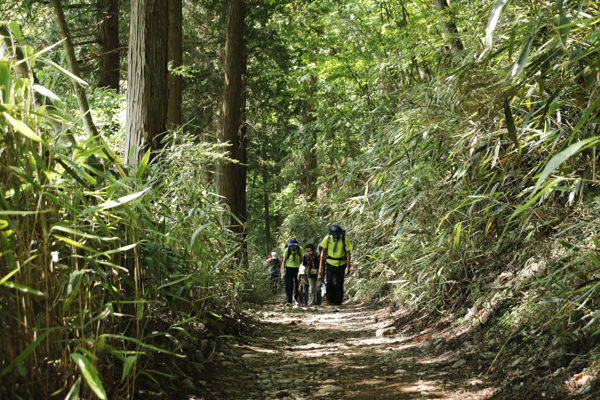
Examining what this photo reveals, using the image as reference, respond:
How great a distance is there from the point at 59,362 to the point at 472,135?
334 cm

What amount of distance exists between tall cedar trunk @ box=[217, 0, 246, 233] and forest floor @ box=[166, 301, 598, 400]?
5.34 metres

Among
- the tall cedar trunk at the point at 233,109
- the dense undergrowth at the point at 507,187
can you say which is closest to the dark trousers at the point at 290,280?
the tall cedar trunk at the point at 233,109

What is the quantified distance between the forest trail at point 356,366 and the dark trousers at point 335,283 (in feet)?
10.7

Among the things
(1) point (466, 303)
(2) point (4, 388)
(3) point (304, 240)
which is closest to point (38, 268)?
(2) point (4, 388)

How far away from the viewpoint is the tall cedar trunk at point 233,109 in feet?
37.9

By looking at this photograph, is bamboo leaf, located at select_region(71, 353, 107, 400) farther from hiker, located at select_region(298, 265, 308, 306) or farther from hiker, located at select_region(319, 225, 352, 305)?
hiker, located at select_region(298, 265, 308, 306)

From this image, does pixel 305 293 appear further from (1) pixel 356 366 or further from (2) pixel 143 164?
(2) pixel 143 164

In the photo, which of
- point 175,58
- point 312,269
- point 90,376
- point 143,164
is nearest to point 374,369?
point 143,164

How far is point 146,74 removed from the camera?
592 centimetres

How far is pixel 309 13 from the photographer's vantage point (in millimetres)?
14945

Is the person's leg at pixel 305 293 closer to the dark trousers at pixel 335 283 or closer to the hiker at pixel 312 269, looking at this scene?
the hiker at pixel 312 269

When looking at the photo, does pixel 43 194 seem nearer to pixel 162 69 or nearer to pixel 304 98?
pixel 162 69


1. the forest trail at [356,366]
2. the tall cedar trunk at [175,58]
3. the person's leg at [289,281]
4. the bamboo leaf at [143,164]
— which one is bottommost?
the person's leg at [289,281]

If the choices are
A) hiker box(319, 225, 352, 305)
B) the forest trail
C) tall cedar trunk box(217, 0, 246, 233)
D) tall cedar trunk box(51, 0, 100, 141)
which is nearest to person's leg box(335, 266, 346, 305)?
hiker box(319, 225, 352, 305)
